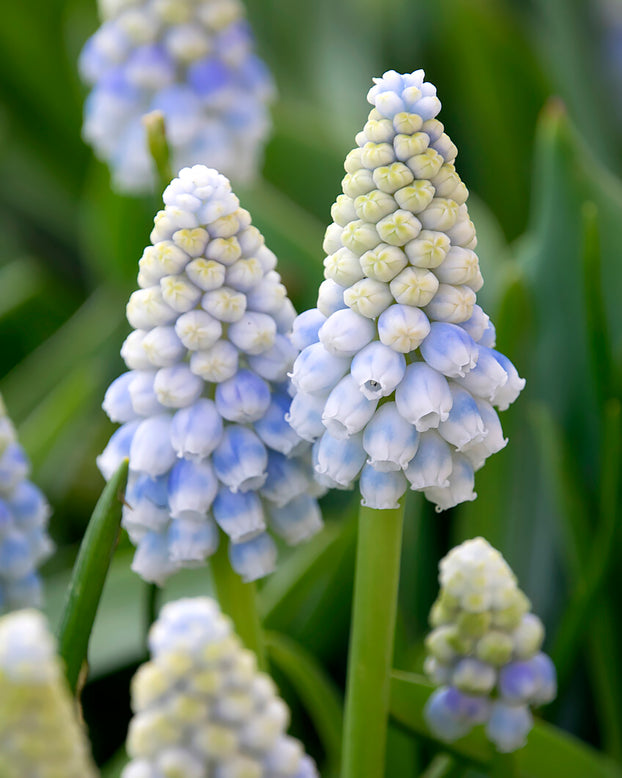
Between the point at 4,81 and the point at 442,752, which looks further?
the point at 4,81

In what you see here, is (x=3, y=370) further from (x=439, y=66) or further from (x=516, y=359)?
(x=439, y=66)

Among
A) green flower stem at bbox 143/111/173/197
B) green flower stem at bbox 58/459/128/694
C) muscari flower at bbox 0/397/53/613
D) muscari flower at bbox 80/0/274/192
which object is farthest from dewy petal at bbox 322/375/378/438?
muscari flower at bbox 80/0/274/192

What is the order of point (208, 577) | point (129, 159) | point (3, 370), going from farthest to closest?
1. point (3, 370)
2. point (129, 159)
3. point (208, 577)

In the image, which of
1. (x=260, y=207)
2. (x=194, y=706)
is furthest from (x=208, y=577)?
(x=194, y=706)

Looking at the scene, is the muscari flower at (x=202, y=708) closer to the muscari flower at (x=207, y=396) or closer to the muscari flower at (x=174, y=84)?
the muscari flower at (x=207, y=396)

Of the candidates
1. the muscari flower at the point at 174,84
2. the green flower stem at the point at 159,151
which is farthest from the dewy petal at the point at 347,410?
the muscari flower at the point at 174,84

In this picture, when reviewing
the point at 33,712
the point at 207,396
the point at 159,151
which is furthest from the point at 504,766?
the point at 159,151

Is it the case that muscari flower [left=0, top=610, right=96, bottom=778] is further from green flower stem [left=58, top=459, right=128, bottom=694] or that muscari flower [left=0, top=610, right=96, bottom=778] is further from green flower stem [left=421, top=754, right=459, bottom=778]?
green flower stem [left=421, top=754, right=459, bottom=778]
